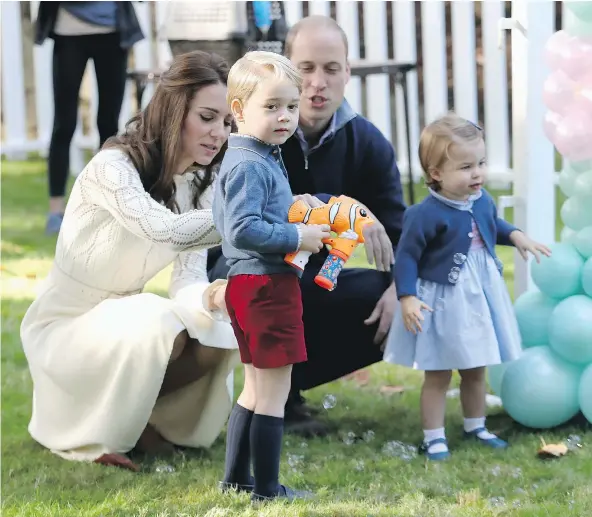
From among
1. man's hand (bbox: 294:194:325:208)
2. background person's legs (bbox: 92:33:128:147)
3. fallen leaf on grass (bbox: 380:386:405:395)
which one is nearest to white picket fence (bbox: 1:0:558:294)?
background person's legs (bbox: 92:33:128:147)

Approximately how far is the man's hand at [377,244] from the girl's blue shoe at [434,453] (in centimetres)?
70

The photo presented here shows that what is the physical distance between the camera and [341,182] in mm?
3525

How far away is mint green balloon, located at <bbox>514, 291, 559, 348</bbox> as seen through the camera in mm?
3479

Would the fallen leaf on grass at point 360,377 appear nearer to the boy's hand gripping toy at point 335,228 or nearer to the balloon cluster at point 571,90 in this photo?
the balloon cluster at point 571,90

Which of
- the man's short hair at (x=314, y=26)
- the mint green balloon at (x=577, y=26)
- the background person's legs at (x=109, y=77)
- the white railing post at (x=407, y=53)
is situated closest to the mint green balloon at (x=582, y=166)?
the mint green balloon at (x=577, y=26)

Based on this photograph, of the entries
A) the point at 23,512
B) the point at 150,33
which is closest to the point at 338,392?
the point at 23,512

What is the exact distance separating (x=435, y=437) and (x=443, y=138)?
862mm

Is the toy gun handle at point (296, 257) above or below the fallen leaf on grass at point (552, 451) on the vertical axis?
above

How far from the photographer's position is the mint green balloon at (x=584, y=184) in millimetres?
3363

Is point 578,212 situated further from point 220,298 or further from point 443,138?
point 220,298

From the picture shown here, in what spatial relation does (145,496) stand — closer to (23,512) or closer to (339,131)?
(23,512)

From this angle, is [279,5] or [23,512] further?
[279,5]

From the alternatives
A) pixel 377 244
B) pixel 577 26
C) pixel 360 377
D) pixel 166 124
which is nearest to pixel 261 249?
pixel 377 244

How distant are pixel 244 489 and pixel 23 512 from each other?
554 millimetres
